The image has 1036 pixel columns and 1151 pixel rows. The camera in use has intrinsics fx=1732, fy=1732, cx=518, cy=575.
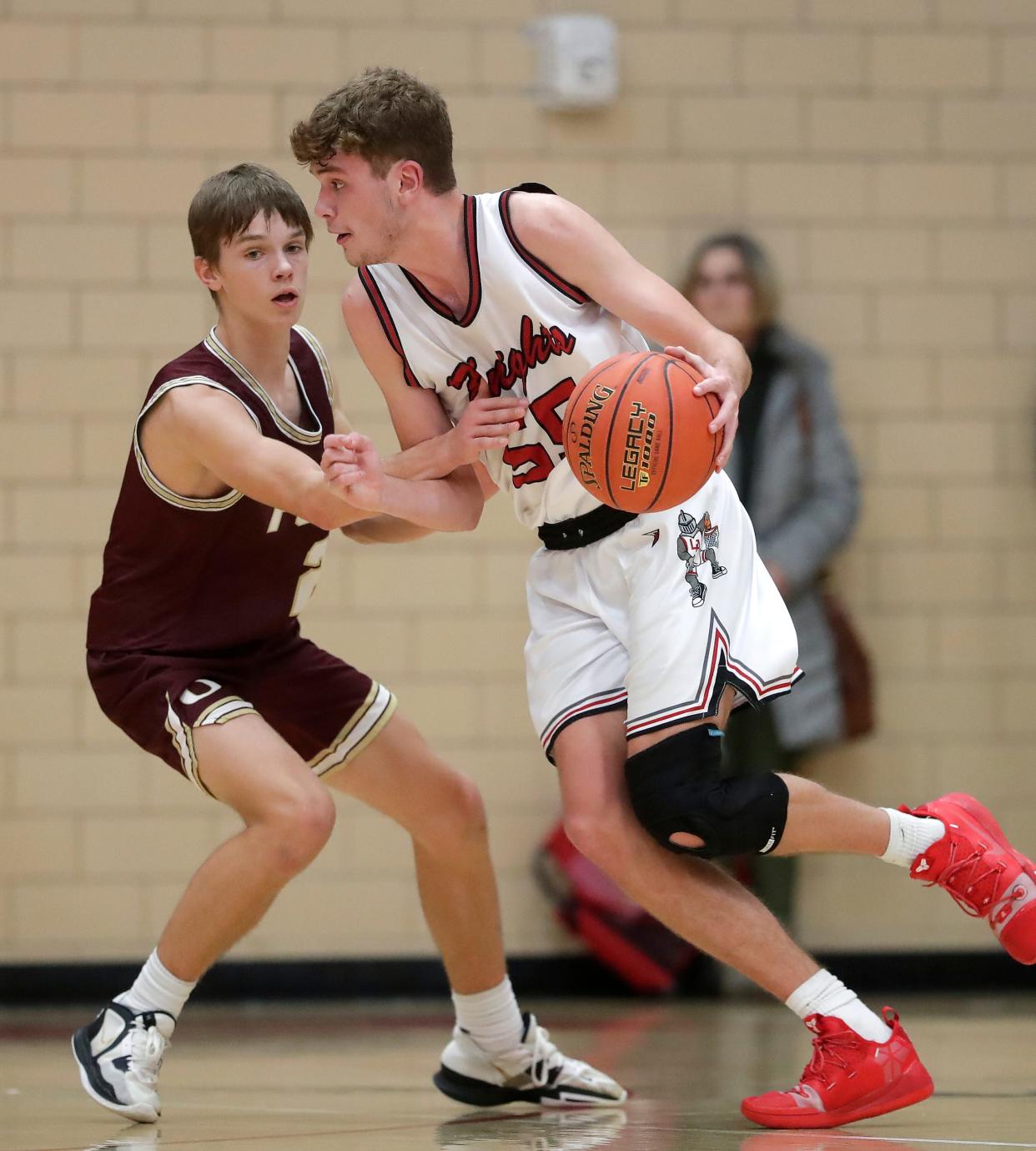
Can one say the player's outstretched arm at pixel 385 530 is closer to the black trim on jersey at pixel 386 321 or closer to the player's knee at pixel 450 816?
the black trim on jersey at pixel 386 321

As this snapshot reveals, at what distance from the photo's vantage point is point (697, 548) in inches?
123

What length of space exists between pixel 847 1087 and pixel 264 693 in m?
1.33

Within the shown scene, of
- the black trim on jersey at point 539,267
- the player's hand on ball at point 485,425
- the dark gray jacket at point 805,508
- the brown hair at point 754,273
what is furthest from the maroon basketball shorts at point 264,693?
the brown hair at point 754,273

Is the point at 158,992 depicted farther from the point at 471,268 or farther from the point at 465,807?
the point at 471,268

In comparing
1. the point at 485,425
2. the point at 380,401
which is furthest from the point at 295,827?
the point at 380,401

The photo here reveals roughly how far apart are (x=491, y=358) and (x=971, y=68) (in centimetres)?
323

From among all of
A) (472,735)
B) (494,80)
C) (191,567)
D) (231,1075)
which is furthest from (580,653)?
(494,80)

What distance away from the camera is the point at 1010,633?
5723 millimetres

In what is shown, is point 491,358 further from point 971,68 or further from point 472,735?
point 971,68

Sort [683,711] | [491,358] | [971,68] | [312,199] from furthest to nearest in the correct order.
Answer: [971,68], [312,199], [491,358], [683,711]

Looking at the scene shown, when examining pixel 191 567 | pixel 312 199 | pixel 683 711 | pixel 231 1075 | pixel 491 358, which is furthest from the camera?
pixel 312 199

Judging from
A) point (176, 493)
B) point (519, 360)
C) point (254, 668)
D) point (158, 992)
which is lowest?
point (158, 992)

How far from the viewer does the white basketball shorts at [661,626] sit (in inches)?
119

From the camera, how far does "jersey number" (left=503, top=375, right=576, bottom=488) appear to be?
314 cm
